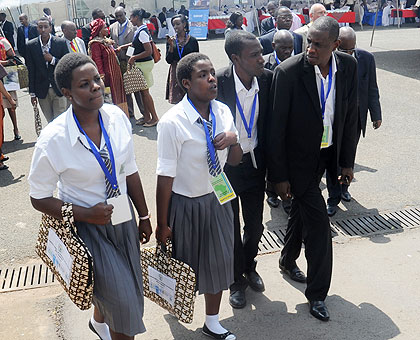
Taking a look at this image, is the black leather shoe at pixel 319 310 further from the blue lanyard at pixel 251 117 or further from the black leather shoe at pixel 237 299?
the blue lanyard at pixel 251 117

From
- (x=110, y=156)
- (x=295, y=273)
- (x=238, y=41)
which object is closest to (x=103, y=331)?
(x=110, y=156)

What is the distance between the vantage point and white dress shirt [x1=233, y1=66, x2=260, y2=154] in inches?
139

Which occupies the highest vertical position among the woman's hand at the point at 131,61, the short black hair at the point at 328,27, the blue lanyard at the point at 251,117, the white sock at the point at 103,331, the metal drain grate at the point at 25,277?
the short black hair at the point at 328,27

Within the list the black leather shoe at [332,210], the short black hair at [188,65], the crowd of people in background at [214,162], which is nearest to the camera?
the crowd of people in background at [214,162]

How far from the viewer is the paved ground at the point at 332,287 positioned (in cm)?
355

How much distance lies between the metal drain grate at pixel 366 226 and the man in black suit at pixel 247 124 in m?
0.92

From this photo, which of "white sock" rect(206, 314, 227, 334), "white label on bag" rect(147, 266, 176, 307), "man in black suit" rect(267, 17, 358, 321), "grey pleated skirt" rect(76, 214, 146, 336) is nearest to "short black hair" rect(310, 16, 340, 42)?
"man in black suit" rect(267, 17, 358, 321)

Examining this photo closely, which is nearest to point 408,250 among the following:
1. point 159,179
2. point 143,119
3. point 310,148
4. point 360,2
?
point 310,148

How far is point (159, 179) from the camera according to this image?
3006 mm

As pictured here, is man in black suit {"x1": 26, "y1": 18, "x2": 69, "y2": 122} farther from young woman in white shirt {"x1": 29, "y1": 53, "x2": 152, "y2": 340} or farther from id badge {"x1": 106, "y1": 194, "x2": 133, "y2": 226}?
id badge {"x1": 106, "y1": 194, "x2": 133, "y2": 226}

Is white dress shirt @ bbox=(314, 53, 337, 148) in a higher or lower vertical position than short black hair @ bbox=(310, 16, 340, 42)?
lower

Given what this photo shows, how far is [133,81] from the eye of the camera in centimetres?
838

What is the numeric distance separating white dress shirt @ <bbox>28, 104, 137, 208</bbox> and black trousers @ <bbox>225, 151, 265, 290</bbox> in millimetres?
1058

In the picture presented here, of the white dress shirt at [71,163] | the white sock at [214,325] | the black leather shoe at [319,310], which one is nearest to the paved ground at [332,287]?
the black leather shoe at [319,310]
